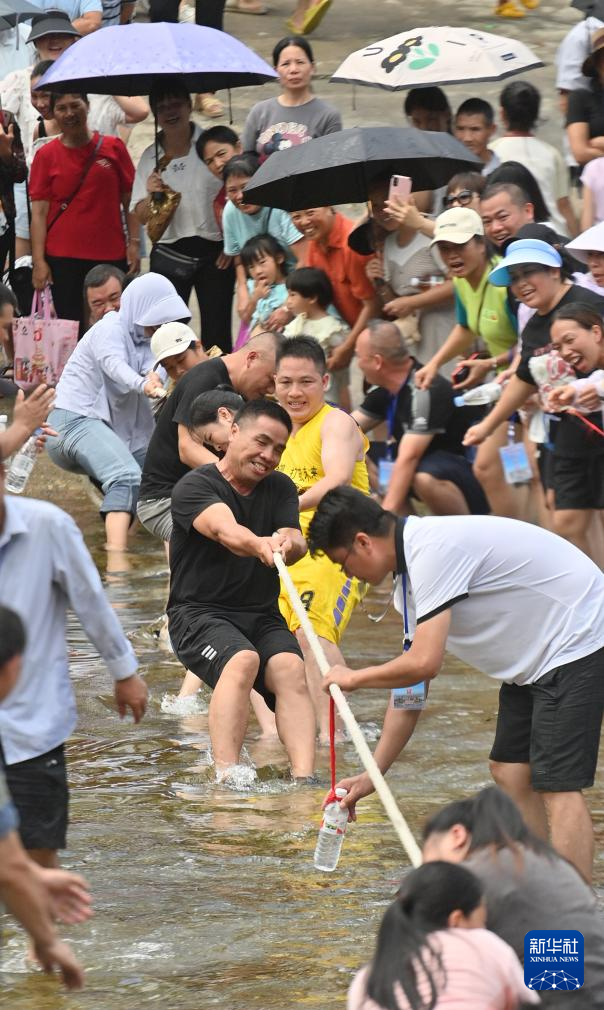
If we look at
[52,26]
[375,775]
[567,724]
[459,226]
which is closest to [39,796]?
[375,775]

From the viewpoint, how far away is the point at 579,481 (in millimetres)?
8258

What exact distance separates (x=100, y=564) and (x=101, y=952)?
19.0 feet

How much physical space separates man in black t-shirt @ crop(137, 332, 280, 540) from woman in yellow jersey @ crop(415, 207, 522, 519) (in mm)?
1296

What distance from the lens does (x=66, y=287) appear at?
12.0 m

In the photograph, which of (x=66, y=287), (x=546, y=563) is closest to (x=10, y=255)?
(x=66, y=287)

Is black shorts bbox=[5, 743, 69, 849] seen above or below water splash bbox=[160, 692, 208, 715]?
above

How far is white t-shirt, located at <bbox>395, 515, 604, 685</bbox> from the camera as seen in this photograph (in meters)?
5.09

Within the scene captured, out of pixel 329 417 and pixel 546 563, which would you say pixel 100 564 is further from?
pixel 546 563

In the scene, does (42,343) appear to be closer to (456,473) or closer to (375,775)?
(456,473)

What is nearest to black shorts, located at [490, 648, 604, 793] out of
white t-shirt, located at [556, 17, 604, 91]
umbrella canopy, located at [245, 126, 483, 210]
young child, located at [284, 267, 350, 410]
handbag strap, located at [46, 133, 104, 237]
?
young child, located at [284, 267, 350, 410]

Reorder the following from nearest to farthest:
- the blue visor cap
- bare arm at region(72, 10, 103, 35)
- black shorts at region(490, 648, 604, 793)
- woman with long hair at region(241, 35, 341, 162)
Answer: black shorts at region(490, 648, 604, 793) → the blue visor cap → woman with long hair at region(241, 35, 341, 162) → bare arm at region(72, 10, 103, 35)

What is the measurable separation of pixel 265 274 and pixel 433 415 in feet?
5.73

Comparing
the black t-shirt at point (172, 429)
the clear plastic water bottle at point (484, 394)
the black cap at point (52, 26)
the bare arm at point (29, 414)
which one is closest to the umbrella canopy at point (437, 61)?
the black cap at point (52, 26)

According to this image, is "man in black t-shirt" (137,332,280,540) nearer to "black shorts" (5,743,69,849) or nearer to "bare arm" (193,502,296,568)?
"bare arm" (193,502,296,568)
